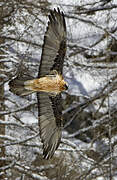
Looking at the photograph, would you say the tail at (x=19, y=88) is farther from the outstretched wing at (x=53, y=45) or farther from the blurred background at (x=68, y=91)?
the blurred background at (x=68, y=91)

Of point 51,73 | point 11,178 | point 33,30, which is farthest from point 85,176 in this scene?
point 51,73

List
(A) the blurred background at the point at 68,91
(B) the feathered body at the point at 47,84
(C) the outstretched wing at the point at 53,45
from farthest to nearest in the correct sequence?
(A) the blurred background at the point at 68,91
(C) the outstretched wing at the point at 53,45
(B) the feathered body at the point at 47,84

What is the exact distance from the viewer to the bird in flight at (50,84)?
15.3 ft

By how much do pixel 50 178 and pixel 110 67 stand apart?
2.75 metres

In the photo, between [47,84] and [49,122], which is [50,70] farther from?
[49,122]

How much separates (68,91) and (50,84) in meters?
4.16

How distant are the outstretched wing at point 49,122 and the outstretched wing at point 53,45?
0.38 meters

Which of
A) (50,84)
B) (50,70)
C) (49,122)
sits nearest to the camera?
(50,84)

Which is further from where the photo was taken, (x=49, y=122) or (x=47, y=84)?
(x=49, y=122)

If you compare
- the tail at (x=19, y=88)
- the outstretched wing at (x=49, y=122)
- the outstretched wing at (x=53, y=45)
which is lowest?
the outstretched wing at (x=49, y=122)

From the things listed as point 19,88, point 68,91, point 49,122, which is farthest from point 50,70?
point 68,91

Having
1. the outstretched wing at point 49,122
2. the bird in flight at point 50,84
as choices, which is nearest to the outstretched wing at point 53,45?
the bird in flight at point 50,84

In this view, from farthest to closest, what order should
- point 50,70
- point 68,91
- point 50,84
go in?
1. point 68,91
2. point 50,70
3. point 50,84

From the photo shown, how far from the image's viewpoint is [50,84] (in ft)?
15.1
